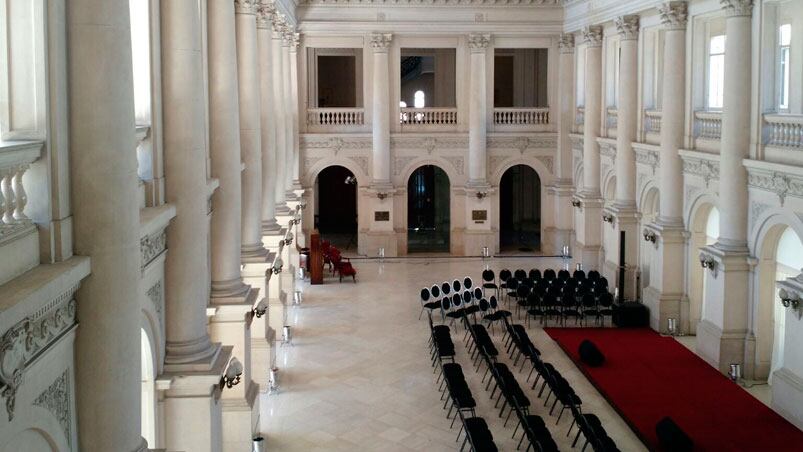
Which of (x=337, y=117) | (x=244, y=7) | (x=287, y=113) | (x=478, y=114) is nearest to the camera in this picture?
(x=244, y=7)

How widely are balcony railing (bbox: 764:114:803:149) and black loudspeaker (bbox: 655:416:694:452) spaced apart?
598cm

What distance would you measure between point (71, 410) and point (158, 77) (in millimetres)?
4636

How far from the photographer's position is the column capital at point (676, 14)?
22312 mm

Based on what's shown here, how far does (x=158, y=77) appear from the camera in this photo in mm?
10414

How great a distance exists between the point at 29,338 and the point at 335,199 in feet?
127

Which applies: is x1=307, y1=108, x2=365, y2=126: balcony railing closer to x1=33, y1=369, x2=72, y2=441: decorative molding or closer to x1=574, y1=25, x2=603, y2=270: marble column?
x1=574, y1=25, x2=603, y2=270: marble column

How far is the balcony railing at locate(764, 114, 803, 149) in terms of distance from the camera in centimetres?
1683

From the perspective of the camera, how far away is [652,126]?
82.5 ft

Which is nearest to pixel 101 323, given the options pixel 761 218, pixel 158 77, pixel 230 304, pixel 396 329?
pixel 158 77

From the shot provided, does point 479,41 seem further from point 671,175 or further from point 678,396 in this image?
point 678,396

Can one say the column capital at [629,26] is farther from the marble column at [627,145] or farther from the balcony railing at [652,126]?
the balcony railing at [652,126]

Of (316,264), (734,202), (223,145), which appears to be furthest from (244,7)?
(316,264)

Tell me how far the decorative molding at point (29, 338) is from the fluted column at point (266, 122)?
541 inches

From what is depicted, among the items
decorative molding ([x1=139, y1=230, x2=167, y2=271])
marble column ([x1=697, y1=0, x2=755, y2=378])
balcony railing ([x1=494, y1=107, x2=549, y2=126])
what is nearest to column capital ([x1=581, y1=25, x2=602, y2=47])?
balcony railing ([x1=494, y1=107, x2=549, y2=126])
